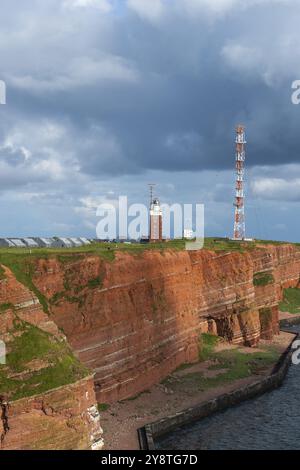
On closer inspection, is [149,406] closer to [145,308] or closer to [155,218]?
[145,308]

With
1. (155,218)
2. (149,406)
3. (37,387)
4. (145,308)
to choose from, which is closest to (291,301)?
(155,218)

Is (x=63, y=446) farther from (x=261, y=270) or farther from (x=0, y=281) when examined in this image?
(x=261, y=270)

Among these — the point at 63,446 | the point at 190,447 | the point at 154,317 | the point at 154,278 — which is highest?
the point at 154,278

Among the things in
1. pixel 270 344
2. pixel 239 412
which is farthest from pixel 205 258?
pixel 239 412

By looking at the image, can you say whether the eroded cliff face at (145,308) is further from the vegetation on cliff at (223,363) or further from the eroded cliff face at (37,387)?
the eroded cliff face at (37,387)

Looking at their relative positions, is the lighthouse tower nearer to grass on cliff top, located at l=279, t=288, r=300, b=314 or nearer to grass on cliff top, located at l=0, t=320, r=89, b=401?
grass on cliff top, located at l=279, t=288, r=300, b=314

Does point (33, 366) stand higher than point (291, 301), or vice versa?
point (33, 366)
